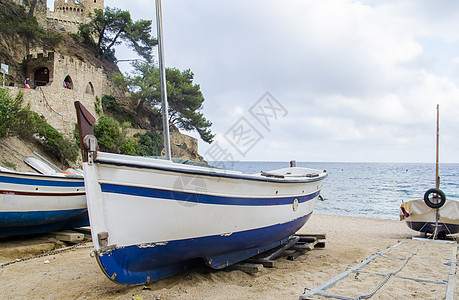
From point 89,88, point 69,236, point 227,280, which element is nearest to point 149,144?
point 89,88

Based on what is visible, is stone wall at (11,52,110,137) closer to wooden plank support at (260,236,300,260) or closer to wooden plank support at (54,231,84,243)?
wooden plank support at (54,231,84,243)

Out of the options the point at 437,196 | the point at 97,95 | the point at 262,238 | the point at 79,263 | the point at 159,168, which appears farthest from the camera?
the point at 97,95

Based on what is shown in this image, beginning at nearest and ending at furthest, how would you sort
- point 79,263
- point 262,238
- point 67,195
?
point 262,238 → point 79,263 → point 67,195

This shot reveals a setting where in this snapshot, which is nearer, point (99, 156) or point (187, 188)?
point (99, 156)

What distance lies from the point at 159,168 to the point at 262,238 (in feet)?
7.15

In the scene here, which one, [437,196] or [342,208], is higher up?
[437,196]

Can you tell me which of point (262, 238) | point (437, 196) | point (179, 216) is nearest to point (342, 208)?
point (437, 196)

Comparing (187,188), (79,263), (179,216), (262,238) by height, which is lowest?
(79,263)

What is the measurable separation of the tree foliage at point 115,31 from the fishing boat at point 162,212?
106 ft

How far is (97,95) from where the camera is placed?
86.9 feet

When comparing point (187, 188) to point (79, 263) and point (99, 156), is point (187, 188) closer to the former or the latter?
point (99, 156)

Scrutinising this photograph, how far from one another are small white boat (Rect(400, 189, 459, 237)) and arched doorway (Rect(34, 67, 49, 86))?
26453 millimetres

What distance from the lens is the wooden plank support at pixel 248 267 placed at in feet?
14.8

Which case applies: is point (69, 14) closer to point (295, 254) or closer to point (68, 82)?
point (68, 82)
